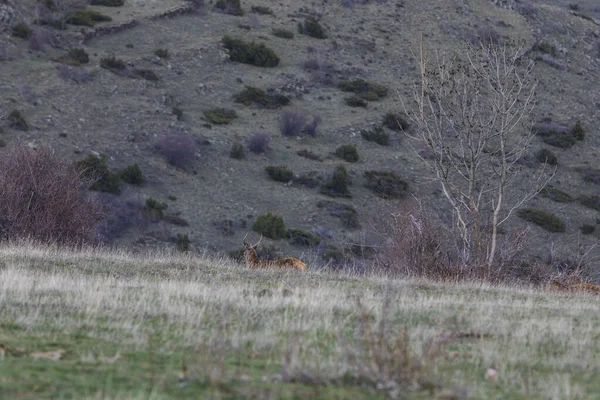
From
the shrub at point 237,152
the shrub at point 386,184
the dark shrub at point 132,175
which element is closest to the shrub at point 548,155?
the shrub at point 386,184

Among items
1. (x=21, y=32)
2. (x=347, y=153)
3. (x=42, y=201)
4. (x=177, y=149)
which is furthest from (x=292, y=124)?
(x=42, y=201)

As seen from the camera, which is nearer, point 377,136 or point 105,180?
point 105,180

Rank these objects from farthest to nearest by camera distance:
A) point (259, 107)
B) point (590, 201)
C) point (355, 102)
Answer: point (355, 102)
point (259, 107)
point (590, 201)

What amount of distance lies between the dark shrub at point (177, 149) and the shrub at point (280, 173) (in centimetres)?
332

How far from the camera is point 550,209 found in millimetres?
39500

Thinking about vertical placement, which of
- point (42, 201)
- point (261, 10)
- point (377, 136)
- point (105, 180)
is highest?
point (42, 201)

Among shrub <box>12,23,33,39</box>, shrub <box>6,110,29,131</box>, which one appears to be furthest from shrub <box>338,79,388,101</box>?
shrub <box>6,110,29,131</box>

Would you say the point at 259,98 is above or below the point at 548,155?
above

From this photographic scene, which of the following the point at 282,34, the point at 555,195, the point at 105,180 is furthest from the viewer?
the point at 282,34

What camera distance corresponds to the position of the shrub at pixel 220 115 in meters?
42.8

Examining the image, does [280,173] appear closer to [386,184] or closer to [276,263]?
[386,184]

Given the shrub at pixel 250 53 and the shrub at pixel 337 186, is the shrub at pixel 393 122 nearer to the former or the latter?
the shrub at pixel 337 186

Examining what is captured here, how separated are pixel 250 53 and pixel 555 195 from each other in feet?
59.8

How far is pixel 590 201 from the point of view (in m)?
41.1
